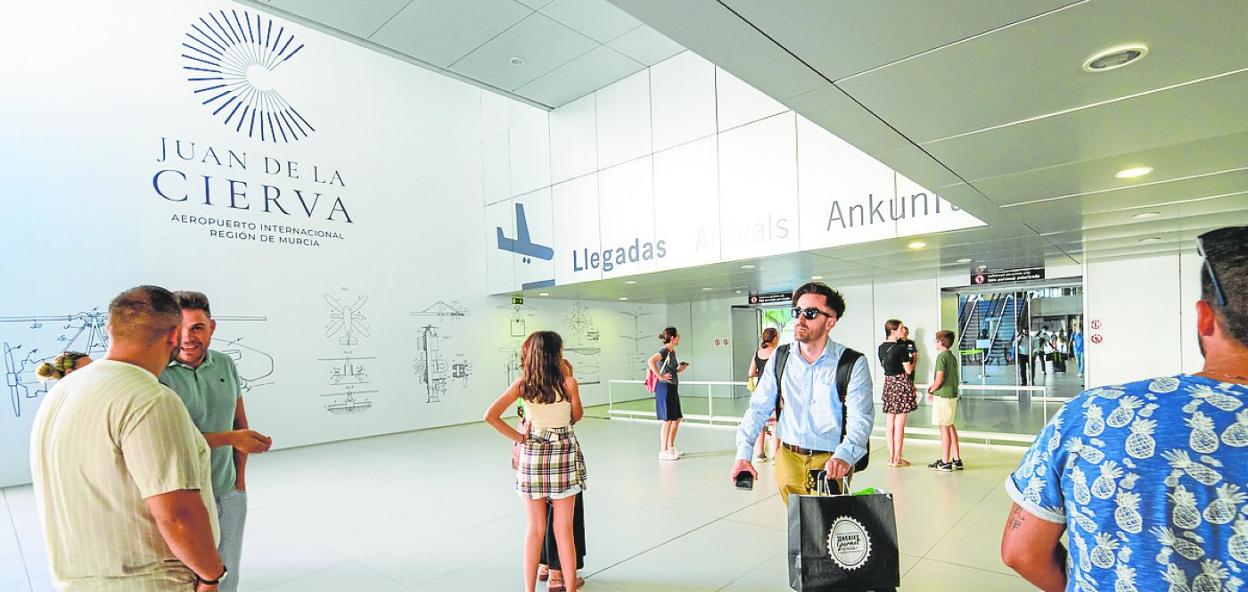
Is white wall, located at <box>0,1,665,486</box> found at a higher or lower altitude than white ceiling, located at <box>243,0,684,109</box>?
lower

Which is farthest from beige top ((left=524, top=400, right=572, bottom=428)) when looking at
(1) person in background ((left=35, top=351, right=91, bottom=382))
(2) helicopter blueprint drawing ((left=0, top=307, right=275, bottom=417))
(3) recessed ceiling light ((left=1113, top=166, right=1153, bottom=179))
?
(2) helicopter blueprint drawing ((left=0, top=307, right=275, bottom=417))

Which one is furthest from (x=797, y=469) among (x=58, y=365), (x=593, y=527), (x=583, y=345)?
(x=583, y=345)

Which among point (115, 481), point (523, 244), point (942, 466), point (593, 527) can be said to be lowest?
point (942, 466)

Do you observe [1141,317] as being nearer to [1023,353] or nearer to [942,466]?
[942,466]

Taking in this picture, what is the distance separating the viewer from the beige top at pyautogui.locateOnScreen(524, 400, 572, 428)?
3.24 metres

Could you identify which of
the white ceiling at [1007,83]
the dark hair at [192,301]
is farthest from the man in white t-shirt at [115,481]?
the white ceiling at [1007,83]

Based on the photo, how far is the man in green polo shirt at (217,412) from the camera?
246 centimetres

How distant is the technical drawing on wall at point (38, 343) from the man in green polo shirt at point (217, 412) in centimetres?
696

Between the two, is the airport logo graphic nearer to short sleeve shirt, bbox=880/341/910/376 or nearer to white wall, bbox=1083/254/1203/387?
short sleeve shirt, bbox=880/341/910/376

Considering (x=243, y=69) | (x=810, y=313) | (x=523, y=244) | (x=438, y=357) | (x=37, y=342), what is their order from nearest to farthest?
1. (x=810, y=313)
2. (x=37, y=342)
3. (x=243, y=69)
4. (x=523, y=244)
5. (x=438, y=357)

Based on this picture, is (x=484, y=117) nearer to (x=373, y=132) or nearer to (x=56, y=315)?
(x=373, y=132)

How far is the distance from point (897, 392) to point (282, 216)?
9495mm

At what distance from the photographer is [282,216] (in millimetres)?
9422

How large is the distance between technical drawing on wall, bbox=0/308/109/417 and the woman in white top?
7635 millimetres
